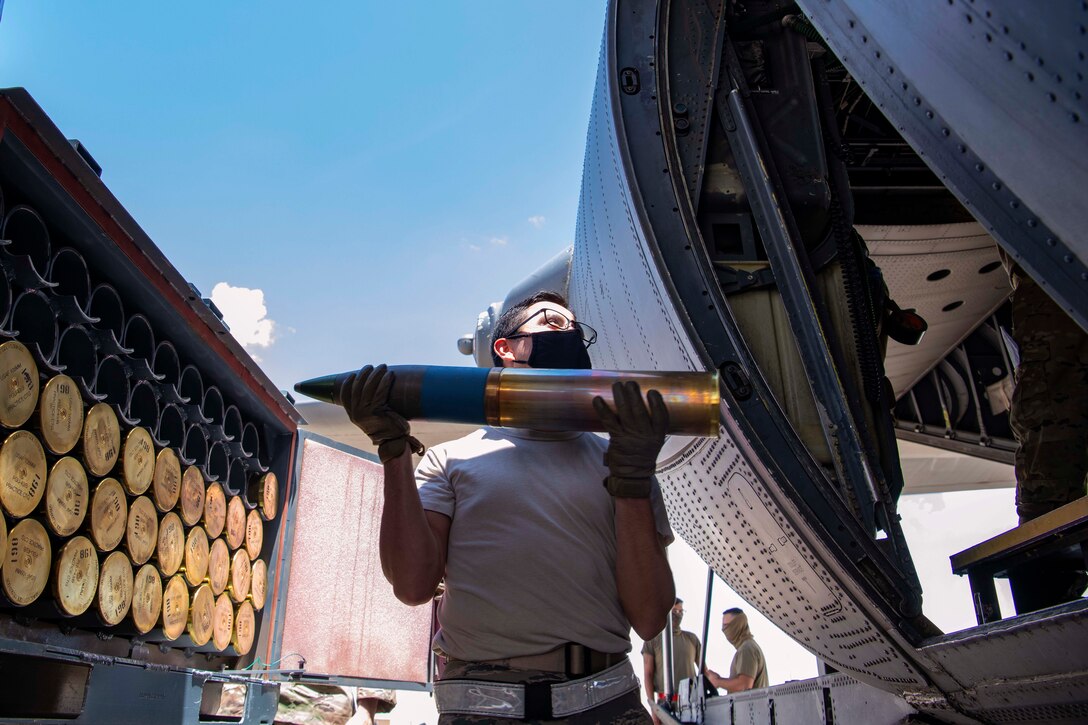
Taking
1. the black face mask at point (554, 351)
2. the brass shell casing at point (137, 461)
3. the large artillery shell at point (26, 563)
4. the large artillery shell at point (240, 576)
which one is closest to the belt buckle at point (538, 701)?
the black face mask at point (554, 351)

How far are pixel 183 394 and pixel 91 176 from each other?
1775 mm

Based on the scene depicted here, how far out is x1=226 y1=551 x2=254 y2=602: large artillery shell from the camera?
18.0 ft

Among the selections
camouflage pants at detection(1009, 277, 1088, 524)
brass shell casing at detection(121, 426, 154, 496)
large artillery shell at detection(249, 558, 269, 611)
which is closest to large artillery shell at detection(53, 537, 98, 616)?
brass shell casing at detection(121, 426, 154, 496)

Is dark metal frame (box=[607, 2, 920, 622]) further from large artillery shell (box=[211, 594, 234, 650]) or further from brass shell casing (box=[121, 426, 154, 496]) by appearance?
large artillery shell (box=[211, 594, 234, 650])

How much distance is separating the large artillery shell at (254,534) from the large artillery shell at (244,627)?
0.37 meters

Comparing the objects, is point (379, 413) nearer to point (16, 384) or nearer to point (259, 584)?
point (16, 384)

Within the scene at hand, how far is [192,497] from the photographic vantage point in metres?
5.05

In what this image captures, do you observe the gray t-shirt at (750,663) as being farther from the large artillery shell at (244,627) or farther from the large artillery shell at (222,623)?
the large artillery shell at (222,623)

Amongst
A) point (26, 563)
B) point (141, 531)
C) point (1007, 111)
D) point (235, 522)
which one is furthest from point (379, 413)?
point (235, 522)

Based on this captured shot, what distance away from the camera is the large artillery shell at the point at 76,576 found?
12.0ft

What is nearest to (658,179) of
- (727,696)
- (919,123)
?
(919,123)

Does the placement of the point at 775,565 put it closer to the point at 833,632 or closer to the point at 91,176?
the point at 833,632

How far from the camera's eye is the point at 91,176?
365cm

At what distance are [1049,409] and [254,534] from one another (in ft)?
16.5
